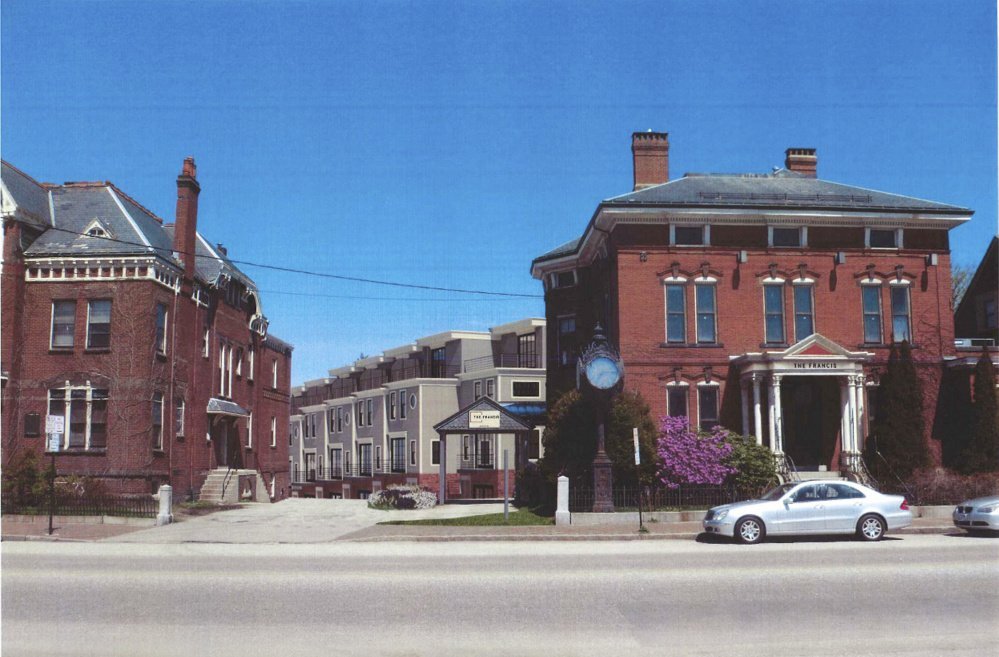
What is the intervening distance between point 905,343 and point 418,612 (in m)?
22.7

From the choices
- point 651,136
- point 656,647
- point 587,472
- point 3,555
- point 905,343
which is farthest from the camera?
point 651,136

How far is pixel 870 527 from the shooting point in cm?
1995

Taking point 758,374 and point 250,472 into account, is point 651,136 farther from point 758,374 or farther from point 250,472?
point 250,472

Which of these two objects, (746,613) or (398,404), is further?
(398,404)

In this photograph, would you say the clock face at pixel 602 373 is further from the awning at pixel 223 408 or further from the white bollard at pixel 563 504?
the awning at pixel 223 408

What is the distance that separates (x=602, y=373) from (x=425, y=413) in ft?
112

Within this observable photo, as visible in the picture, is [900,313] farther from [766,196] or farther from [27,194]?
[27,194]

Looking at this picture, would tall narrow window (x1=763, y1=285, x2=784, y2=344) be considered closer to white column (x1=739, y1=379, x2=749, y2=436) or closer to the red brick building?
the red brick building

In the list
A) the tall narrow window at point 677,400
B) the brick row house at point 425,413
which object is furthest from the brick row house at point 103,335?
the brick row house at point 425,413

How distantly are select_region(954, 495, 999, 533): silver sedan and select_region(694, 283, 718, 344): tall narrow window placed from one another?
11.3m

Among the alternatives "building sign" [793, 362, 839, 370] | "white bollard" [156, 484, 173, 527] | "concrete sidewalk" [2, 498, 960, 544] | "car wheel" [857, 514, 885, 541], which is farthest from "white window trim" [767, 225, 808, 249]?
"white bollard" [156, 484, 173, 527]

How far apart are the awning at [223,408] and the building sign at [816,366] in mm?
21764

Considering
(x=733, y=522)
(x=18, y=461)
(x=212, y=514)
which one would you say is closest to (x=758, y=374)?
(x=733, y=522)

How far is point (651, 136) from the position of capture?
36344 mm
